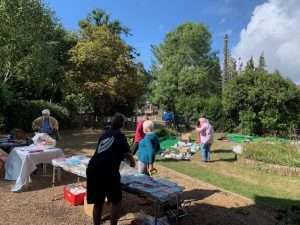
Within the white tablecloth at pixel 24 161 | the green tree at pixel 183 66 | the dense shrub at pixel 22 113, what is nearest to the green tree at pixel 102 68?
the dense shrub at pixel 22 113

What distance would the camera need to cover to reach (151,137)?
23.4 ft

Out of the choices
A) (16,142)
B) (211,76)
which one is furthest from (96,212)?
(211,76)

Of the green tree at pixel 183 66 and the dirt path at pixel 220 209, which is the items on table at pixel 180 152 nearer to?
the dirt path at pixel 220 209

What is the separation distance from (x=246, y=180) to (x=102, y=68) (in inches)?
670

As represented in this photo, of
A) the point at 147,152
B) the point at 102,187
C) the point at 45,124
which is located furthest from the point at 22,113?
the point at 102,187

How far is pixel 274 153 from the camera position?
35.6ft

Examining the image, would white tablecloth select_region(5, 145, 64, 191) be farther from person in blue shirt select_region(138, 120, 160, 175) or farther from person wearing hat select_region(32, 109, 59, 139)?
person in blue shirt select_region(138, 120, 160, 175)

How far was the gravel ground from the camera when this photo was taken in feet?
18.2

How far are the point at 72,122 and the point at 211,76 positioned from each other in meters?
20.2

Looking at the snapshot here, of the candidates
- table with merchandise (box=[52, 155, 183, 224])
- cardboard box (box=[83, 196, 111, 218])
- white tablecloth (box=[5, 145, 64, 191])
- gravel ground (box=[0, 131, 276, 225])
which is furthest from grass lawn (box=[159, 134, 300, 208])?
white tablecloth (box=[5, 145, 64, 191])

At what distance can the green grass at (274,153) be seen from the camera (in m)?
10.4

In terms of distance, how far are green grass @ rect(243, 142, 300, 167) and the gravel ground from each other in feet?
12.1

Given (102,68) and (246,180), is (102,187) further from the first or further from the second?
(102,68)

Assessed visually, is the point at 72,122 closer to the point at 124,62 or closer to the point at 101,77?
the point at 101,77
